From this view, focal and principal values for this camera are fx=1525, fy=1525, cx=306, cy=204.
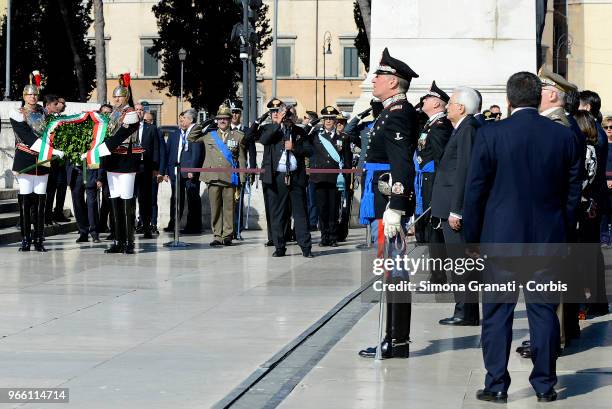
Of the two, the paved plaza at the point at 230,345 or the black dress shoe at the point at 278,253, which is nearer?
the paved plaza at the point at 230,345

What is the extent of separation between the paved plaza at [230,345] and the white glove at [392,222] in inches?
33.3

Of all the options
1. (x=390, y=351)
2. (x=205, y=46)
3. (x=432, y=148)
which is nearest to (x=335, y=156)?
(x=432, y=148)

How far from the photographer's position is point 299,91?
8888 cm

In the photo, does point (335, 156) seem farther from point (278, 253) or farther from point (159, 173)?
point (278, 253)

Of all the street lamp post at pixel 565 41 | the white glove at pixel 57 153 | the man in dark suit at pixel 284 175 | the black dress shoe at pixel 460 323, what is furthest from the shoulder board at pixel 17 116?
the street lamp post at pixel 565 41

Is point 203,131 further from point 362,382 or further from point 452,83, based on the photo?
point 362,382

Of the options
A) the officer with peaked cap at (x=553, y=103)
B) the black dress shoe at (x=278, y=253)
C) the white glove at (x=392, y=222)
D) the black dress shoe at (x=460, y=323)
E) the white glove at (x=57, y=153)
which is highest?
the officer with peaked cap at (x=553, y=103)

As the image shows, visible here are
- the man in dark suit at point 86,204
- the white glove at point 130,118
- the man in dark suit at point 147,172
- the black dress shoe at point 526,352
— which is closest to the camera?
the black dress shoe at point 526,352

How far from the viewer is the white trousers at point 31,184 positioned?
1797cm

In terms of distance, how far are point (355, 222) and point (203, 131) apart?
4145 mm

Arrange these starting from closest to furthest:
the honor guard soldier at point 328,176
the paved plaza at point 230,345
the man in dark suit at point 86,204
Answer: the paved plaza at point 230,345 < the man in dark suit at point 86,204 < the honor guard soldier at point 328,176

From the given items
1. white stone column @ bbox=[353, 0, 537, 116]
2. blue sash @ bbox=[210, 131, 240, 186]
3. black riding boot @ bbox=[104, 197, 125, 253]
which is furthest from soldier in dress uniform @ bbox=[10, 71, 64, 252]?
white stone column @ bbox=[353, 0, 537, 116]

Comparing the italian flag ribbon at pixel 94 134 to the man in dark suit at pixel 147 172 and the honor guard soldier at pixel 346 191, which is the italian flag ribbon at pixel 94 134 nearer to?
the man in dark suit at pixel 147 172

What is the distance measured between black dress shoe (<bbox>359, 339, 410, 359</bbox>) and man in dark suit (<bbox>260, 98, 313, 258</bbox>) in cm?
795
